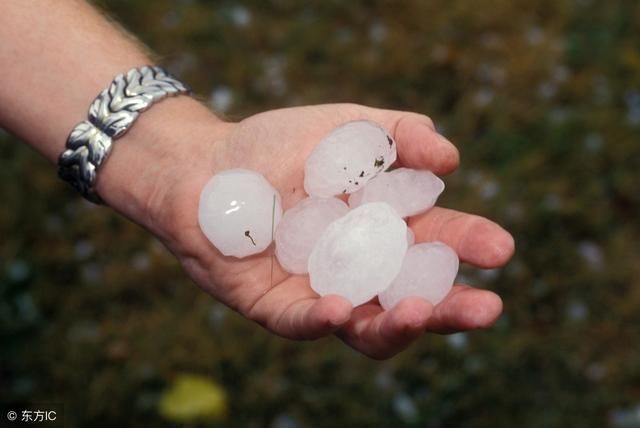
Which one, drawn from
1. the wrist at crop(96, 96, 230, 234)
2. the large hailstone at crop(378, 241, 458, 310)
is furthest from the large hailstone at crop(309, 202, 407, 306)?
the wrist at crop(96, 96, 230, 234)

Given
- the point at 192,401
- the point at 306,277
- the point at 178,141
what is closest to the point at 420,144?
the point at 306,277

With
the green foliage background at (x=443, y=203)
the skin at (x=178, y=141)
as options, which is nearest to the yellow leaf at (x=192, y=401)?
the green foliage background at (x=443, y=203)

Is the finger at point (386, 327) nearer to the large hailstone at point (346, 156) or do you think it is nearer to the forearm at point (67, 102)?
the large hailstone at point (346, 156)

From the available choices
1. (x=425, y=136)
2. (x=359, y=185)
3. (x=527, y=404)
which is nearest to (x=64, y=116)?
(x=359, y=185)

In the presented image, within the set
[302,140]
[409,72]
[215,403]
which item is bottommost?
[215,403]

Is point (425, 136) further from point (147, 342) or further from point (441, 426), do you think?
point (147, 342)

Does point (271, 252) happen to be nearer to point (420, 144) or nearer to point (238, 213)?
point (238, 213)

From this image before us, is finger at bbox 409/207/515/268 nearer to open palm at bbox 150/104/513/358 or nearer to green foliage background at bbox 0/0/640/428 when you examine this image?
open palm at bbox 150/104/513/358
